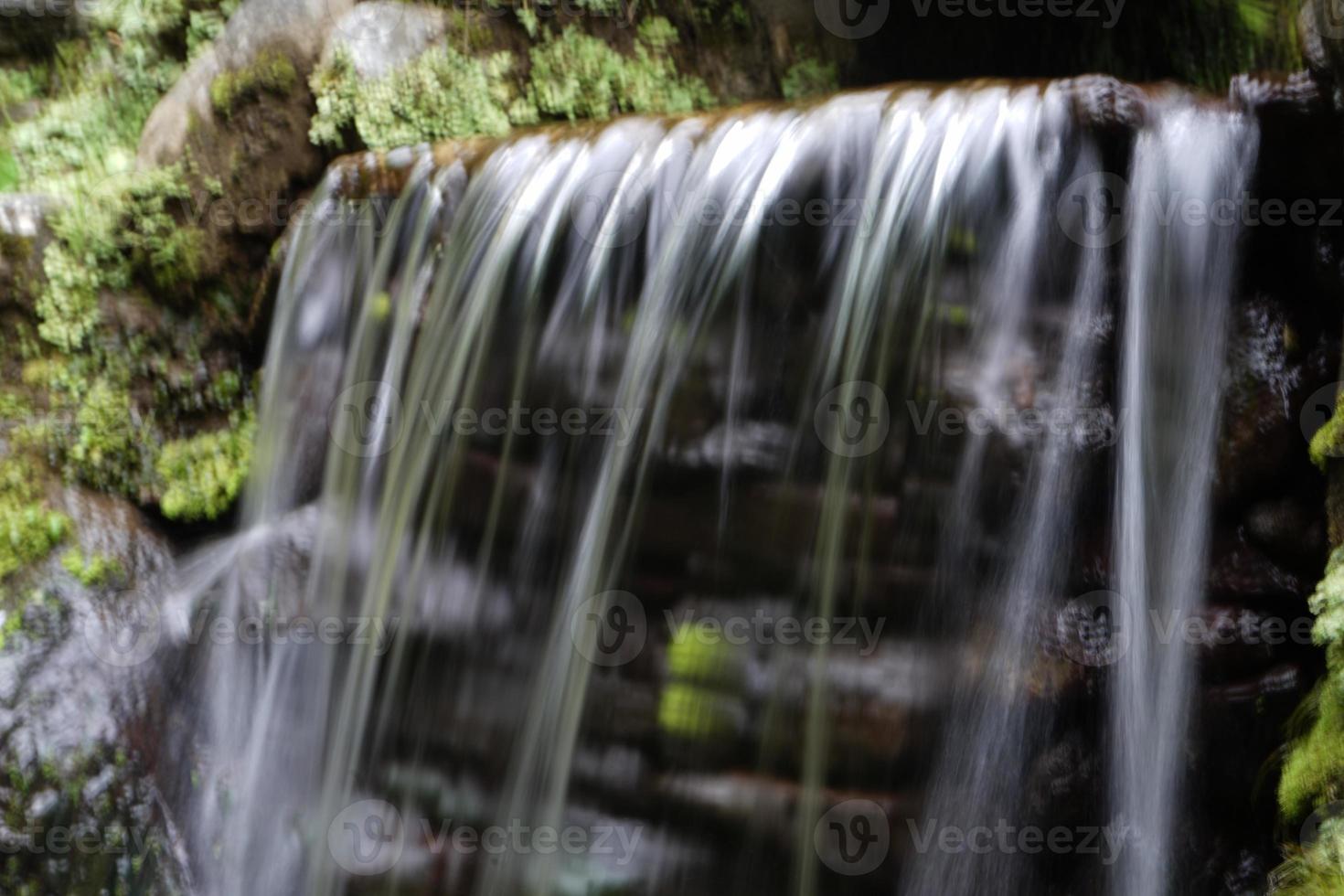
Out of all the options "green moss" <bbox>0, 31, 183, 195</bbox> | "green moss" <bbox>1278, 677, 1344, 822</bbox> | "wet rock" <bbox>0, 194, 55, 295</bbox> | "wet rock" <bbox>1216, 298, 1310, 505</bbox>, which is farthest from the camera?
"green moss" <bbox>0, 31, 183, 195</bbox>

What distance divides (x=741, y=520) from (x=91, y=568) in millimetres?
2579

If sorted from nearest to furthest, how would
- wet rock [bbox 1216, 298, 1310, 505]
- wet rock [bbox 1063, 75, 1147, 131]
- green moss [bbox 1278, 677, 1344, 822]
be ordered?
green moss [bbox 1278, 677, 1344, 822]
wet rock [bbox 1216, 298, 1310, 505]
wet rock [bbox 1063, 75, 1147, 131]

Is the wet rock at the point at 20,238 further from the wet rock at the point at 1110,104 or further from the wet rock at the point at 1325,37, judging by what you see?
the wet rock at the point at 1325,37

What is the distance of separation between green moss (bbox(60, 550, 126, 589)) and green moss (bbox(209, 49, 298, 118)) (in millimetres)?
2002

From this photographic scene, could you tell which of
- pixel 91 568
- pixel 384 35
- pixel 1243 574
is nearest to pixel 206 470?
pixel 91 568

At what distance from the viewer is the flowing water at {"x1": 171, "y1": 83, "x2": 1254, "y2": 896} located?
9.55 ft

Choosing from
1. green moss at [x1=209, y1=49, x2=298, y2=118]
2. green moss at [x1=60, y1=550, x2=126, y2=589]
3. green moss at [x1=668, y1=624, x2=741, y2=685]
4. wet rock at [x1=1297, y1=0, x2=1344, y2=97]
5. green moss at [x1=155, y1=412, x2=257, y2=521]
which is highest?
green moss at [x1=209, y1=49, x2=298, y2=118]

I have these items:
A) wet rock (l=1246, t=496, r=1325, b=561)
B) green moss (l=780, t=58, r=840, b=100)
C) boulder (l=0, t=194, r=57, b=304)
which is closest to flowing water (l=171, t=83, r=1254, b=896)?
wet rock (l=1246, t=496, r=1325, b=561)

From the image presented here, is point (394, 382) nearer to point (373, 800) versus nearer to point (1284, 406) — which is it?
point (373, 800)

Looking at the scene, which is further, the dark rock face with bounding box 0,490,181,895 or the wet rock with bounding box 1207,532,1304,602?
the dark rock face with bounding box 0,490,181,895

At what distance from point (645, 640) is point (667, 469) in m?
0.51

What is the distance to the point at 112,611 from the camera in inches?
165

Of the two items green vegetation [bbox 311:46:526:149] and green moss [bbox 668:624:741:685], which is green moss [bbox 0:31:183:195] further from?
green moss [bbox 668:624:741:685]

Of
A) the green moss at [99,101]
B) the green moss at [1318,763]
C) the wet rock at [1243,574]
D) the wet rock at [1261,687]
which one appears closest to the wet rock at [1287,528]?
the wet rock at [1243,574]
